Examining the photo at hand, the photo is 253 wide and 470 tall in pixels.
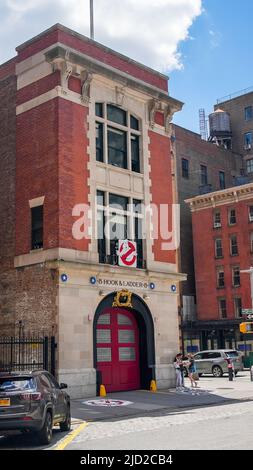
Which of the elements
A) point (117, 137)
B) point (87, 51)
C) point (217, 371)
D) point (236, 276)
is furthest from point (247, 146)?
point (87, 51)

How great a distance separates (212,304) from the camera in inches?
2552

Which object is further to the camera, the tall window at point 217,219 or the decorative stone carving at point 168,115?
the tall window at point 217,219

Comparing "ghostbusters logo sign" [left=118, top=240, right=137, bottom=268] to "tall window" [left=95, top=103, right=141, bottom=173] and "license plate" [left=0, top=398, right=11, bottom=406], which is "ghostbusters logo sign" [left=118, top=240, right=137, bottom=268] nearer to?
"tall window" [left=95, top=103, right=141, bottom=173]

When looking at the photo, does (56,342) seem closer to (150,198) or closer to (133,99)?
(150,198)

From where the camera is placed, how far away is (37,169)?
25922 millimetres

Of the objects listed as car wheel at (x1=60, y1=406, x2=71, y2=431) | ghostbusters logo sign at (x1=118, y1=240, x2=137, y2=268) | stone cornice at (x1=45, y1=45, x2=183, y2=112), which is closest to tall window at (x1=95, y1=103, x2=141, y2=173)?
stone cornice at (x1=45, y1=45, x2=183, y2=112)

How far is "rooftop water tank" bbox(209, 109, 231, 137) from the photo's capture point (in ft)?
268

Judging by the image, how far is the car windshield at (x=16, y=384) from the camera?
13.6 metres

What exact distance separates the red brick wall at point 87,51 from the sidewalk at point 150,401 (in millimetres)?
15626

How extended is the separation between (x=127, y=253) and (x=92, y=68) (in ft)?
28.3

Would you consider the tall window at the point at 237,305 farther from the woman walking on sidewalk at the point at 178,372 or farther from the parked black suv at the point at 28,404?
the parked black suv at the point at 28,404

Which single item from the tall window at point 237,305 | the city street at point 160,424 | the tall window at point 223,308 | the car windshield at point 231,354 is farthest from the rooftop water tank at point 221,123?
the city street at point 160,424

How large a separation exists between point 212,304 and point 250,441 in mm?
53884
